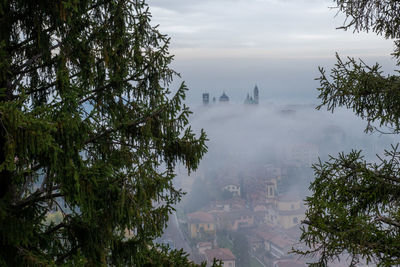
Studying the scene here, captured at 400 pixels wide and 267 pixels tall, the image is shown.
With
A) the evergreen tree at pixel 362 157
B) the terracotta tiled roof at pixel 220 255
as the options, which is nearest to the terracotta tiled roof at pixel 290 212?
the terracotta tiled roof at pixel 220 255

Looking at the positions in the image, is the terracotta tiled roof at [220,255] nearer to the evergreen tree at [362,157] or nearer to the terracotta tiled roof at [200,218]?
the terracotta tiled roof at [200,218]

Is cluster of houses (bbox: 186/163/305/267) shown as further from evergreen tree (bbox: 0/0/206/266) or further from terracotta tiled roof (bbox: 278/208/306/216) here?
evergreen tree (bbox: 0/0/206/266)

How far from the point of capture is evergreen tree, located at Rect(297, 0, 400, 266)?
4016 mm

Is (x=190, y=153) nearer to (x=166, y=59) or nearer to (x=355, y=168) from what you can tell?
(x=166, y=59)

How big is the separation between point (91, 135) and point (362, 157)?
3174 millimetres

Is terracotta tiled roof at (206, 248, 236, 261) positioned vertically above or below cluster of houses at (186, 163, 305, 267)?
above

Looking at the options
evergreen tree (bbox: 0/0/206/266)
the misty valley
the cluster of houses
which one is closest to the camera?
evergreen tree (bbox: 0/0/206/266)

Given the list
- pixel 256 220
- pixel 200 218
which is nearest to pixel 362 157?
pixel 200 218

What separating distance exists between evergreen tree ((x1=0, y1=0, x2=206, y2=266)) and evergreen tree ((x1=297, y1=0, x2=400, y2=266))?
62.4 inches

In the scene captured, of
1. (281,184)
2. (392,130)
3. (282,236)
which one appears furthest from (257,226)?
(392,130)

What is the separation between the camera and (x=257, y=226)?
42125 mm

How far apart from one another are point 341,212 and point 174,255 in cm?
198

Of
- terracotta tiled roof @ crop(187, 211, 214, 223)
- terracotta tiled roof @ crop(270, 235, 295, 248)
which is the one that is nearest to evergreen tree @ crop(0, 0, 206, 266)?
terracotta tiled roof @ crop(270, 235, 295, 248)

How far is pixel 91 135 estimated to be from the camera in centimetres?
427
